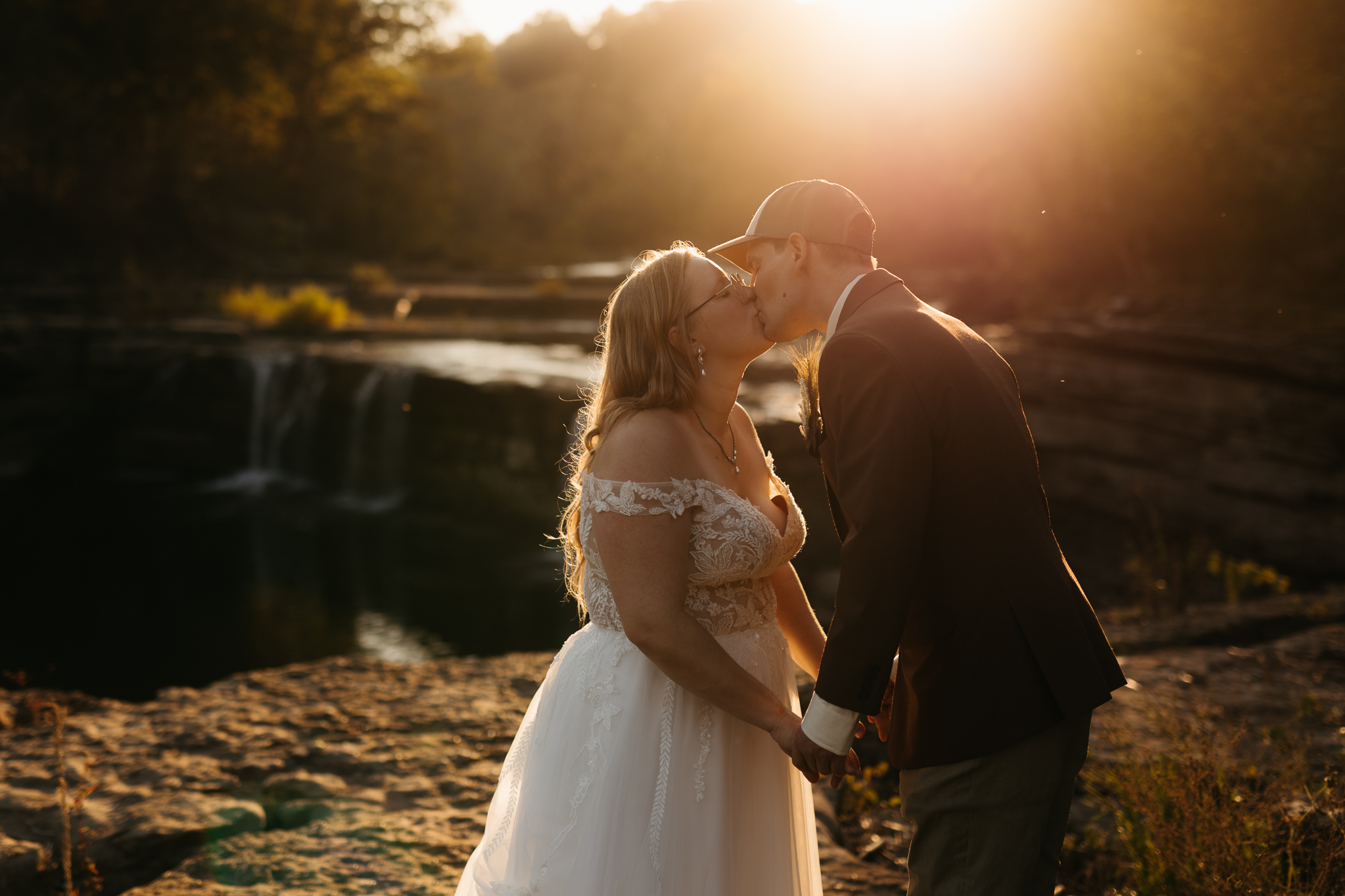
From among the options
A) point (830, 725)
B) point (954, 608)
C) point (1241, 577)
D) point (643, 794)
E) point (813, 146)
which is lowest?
point (1241, 577)

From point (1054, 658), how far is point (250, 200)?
3730 centimetres

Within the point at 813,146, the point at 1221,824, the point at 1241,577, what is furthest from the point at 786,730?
the point at 813,146

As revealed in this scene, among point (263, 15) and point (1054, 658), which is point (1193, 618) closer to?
point (1054, 658)

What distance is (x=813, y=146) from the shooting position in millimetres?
25578

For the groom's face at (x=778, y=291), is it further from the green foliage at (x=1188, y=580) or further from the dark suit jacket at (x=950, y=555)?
the green foliage at (x=1188, y=580)

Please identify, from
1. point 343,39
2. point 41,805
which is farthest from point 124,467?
point 343,39

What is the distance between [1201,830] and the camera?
2.26 m

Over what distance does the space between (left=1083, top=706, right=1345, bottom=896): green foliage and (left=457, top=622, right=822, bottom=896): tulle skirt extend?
3.37 feet

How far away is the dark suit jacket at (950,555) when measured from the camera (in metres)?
1.57

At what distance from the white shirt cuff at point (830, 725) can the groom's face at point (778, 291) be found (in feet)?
2.43

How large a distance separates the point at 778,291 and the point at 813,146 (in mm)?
25345

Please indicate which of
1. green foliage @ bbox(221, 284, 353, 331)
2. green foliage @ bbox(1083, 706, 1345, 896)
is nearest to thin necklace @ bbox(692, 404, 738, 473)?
green foliage @ bbox(1083, 706, 1345, 896)

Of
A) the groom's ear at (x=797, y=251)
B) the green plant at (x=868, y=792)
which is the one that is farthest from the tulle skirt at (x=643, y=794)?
the green plant at (x=868, y=792)

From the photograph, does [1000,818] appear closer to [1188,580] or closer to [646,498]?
[646,498]
